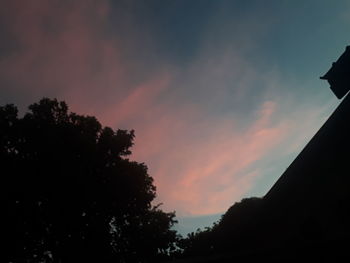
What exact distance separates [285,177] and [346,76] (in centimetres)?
456

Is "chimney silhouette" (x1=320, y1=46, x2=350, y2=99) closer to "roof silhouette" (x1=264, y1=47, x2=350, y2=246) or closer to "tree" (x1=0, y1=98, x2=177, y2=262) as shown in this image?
"roof silhouette" (x1=264, y1=47, x2=350, y2=246)

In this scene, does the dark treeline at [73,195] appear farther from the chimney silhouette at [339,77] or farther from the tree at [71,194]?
the chimney silhouette at [339,77]

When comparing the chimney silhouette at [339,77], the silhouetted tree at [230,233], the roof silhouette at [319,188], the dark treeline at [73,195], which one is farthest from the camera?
the silhouetted tree at [230,233]

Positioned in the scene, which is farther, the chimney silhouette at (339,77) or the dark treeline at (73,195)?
the dark treeline at (73,195)

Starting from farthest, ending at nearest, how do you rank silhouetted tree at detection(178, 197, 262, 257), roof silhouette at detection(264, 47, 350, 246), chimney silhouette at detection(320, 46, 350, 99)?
1. silhouetted tree at detection(178, 197, 262, 257)
2. chimney silhouette at detection(320, 46, 350, 99)
3. roof silhouette at detection(264, 47, 350, 246)

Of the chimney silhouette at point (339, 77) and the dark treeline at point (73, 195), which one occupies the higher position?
the dark treeline at point (73, 195)

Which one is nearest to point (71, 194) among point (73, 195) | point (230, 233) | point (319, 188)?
point (73, 195)

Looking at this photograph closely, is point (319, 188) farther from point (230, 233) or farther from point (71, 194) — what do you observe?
point (230, 233)

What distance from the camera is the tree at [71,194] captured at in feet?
68.6

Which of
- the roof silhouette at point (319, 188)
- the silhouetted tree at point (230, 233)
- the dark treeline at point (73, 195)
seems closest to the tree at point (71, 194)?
the dark treeline at point (73, 195)

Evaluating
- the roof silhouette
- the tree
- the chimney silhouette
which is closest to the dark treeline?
the tree

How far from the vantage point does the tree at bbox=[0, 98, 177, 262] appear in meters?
20.9

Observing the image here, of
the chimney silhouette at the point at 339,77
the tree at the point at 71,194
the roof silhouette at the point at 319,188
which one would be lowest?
the roof silhouette at the point at 319,188

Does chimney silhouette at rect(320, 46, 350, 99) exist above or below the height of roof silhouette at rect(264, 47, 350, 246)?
above
